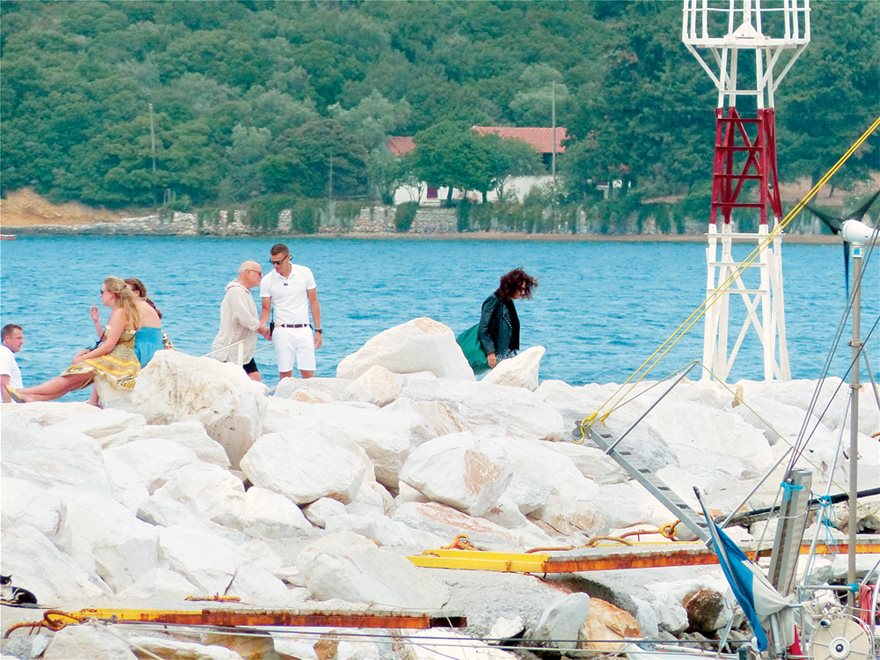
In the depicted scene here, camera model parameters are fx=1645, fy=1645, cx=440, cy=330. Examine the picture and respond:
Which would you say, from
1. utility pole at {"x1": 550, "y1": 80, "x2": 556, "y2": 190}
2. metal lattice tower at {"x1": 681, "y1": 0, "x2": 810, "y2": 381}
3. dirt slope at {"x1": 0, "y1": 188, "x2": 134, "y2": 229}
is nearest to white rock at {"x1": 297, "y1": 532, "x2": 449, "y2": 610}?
metal lattice tower at {"x1": 681, "y1": 0, "x2": 810, "y2": 381}

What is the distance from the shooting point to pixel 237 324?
468 inches

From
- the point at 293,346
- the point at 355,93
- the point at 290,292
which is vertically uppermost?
the point at 355,93

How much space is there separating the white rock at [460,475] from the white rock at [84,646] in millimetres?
3350

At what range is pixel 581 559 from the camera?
7.48 meters

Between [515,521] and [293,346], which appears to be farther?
[293,346]

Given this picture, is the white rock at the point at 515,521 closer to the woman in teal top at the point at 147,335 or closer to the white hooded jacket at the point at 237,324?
the woman in teal top at the point at 147,335

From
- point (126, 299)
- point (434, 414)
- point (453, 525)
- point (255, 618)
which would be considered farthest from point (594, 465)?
point (255, 618)

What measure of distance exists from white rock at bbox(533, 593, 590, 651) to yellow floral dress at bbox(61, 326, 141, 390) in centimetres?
423

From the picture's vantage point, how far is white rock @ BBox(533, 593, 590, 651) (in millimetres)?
6613

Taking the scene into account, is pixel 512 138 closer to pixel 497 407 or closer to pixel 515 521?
pixel 497 407

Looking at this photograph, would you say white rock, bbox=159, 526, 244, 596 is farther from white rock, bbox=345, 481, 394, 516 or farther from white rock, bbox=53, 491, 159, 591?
white rock, bbox=345, 481, 394, 516

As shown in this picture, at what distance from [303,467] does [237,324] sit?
3.61 metres

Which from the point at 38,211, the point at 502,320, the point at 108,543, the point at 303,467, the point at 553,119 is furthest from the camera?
the point at 553,119

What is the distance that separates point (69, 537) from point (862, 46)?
81.2m
